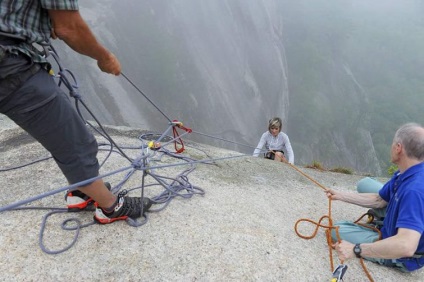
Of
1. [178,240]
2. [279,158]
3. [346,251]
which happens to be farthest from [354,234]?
[279,158]

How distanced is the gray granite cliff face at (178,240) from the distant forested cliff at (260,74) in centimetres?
222

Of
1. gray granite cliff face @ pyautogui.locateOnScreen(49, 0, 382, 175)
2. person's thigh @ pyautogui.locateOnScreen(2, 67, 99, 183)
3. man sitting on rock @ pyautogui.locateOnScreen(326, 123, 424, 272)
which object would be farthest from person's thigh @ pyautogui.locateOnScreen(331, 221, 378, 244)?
gray granite cliff face @ pyautogui.locateOnScreen(49, 0, 382, 175)

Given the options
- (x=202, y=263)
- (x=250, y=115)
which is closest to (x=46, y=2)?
(x=202, y=263)

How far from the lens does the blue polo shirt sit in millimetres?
2715

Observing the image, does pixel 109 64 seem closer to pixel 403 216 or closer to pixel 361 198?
pixel 403 216

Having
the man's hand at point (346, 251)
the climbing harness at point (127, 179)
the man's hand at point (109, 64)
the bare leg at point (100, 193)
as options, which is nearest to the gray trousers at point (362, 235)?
the man's hand at point (346, 251)

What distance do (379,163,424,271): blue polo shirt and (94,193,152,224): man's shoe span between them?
2327 mm

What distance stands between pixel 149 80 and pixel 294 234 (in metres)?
23.1

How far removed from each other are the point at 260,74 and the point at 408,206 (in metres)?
36.3

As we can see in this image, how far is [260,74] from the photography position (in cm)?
3794

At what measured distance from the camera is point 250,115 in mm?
33625

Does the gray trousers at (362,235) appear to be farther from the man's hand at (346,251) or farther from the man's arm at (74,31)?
the man's arm at (74,31)

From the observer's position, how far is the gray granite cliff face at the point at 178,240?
2836mm

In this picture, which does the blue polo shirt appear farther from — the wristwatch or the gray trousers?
the wristwatch
